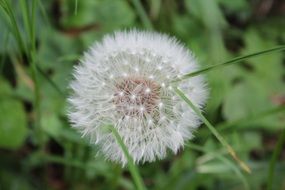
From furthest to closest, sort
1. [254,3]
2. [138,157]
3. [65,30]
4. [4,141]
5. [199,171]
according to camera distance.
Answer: [254,3] < [65,30] < [4,141] < [199,171] < [138,157]

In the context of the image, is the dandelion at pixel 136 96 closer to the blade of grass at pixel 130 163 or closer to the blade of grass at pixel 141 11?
the blade of grass at pixel 130 163

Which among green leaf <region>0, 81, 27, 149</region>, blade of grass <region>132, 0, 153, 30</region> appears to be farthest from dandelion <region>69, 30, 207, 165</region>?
green leaf <region>0, 81, 27, 149</region>

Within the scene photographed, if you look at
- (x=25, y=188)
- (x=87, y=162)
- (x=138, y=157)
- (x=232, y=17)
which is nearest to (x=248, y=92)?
(x=232, y=17)

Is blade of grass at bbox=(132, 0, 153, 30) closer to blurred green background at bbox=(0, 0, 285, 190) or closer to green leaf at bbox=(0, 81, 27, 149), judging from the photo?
blurred green background at bbox=(0, 0, 285, 190)

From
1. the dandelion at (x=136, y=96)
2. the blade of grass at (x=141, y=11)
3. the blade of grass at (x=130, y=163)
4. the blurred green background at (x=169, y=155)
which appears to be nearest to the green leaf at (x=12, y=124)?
the blurred green background at (x=169, y=155)

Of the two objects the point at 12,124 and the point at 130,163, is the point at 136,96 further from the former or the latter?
the point at 12,124

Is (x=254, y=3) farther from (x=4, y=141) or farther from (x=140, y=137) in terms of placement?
(x=140, y=137)

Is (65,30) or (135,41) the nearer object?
(135,41)
